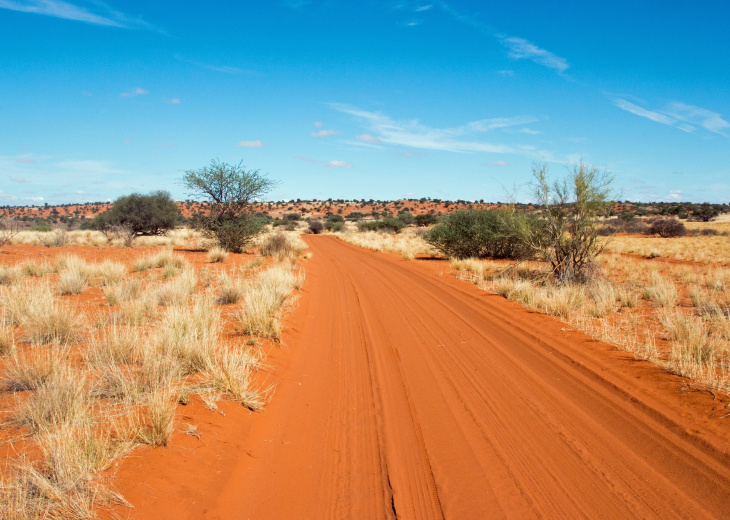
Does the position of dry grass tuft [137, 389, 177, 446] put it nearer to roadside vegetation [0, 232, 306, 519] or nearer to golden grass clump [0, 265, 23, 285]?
roadside vegetation [0, 232, 306, 519]

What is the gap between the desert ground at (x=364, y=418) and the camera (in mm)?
3449

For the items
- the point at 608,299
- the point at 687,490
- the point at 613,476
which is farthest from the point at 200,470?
the point at 608,299

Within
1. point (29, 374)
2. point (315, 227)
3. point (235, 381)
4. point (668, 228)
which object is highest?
point (668, 228)

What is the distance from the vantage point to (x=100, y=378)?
5.12m

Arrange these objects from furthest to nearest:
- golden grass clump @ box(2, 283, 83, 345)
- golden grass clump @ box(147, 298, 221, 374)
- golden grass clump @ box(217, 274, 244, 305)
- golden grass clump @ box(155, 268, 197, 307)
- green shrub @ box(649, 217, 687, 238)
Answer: green shrub @ box(649, 217, 687, 238), golden grass clump @ box(217, 274, 244, 305), golden grass clump @ box(155, 268, 197, 307), golden grass clump @ box(2, 283, 83, 345), golden grass clump @ box(147, 298, 221, 374)

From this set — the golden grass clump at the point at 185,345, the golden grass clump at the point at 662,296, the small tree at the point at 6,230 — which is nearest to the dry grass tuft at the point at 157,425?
the golden grass clump at the point at 185,345

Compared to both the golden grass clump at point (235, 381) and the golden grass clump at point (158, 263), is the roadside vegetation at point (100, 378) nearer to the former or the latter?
the golden grass clump at point (235, 381)

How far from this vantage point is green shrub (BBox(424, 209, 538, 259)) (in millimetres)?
22438

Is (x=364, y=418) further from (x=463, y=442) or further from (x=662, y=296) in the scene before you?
(x=662, y=296)

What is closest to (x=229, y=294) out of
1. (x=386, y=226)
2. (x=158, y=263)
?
(x=158, y=263)

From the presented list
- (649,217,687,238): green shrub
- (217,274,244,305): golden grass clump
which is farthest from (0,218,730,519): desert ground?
(649,217,687,238): green shrub

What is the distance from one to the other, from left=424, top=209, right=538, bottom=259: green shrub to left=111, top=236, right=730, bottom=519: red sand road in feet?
49.4

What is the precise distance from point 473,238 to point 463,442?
65.4 feet

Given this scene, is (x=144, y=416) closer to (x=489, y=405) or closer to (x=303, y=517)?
(x=303, y=517)
